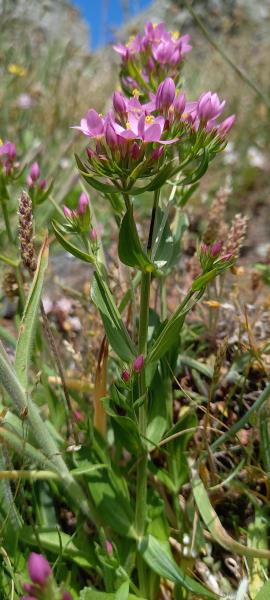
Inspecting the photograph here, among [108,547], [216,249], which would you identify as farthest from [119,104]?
[108,547]

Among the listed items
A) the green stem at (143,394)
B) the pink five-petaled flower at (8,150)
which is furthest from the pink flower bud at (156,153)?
the pink five-petaled flower at (8,150)

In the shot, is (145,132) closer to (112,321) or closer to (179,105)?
(179,105)

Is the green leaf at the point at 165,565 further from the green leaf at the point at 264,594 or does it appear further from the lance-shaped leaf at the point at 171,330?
the lance-shaped leaf at the point at 171,330

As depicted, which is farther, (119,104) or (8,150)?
(8,150)

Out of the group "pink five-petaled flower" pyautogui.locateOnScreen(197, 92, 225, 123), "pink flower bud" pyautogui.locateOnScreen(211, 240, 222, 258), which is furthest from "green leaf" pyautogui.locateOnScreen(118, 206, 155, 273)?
"pink five-petaled flower" pyautogui.locateOnScreen(197, 92, 225, 123)

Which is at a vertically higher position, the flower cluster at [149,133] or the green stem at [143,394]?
the flower cluster at [149,133]

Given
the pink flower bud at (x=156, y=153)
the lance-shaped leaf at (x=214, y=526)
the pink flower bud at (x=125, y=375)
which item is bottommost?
the lance-shaped leaf at (x=214, y=526)

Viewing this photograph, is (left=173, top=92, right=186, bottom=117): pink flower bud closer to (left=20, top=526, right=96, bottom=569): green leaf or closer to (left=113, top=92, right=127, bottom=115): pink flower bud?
(left=113, top=92, right=127, bottom=115): pink flower bud
